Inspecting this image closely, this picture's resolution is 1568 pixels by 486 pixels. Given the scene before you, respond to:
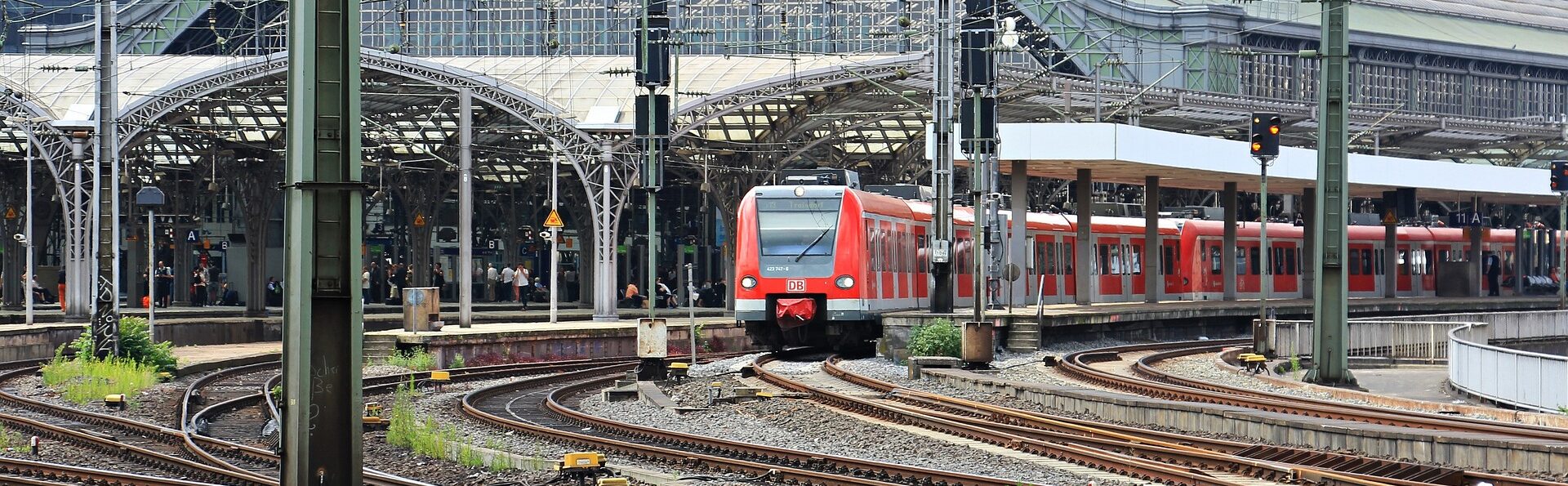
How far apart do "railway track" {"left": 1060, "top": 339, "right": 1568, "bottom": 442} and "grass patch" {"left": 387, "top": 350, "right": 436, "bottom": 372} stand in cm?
1025

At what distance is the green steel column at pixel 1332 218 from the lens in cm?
2297

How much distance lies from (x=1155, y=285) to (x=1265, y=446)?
26503mm

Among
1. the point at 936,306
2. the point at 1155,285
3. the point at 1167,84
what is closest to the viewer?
the point at 936,306

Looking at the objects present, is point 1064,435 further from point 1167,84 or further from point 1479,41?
point 1479,41

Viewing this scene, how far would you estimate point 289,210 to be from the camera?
9844 mm

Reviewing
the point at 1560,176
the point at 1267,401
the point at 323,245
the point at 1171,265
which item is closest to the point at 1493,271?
the point at 1560,176

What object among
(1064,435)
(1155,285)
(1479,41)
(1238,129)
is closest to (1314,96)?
(1479,41)

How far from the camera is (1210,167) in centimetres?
3888

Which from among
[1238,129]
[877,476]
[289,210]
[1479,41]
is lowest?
[877,476]

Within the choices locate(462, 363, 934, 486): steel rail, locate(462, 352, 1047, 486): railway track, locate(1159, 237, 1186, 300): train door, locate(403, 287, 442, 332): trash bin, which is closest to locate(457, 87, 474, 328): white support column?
locate(403, 287, 442, 332): trash bin

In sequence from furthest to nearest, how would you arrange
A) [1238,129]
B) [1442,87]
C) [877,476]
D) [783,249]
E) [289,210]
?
[1442,87]
[1238,129]
[783,249]
[877,476]
[289,210]

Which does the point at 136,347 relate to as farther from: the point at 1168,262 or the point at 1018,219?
the point at 1168,262

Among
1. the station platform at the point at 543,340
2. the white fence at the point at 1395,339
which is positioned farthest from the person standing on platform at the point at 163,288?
the white fence at the point at 1395,339

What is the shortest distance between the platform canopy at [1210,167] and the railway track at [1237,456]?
16976 mm
